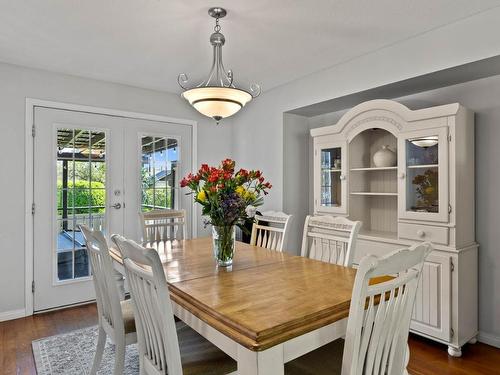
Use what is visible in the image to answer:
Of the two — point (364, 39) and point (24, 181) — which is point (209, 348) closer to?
point (364, 39)

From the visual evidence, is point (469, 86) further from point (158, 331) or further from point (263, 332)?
point (158, 331)

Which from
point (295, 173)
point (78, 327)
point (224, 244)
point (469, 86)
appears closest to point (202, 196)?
point (224, 244)

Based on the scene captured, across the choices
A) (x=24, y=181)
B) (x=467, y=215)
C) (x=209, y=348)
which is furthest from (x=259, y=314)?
(x=24, y=181)

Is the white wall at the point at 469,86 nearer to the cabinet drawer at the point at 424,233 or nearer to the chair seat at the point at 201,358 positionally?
the cabinet drawer at the point at 424,233

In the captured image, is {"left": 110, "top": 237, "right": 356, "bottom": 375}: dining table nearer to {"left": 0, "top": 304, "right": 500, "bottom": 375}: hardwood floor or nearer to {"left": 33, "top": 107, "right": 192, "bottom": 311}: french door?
{"left": 0, "top": 304, "right": 500, "bottom": 375}: hardwood floor

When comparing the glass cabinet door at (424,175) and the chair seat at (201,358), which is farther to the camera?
the glass cabinet door at (424,175)

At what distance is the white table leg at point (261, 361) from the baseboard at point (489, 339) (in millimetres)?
2371

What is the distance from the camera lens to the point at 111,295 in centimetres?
172

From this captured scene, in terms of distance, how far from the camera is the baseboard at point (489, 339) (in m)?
2.54

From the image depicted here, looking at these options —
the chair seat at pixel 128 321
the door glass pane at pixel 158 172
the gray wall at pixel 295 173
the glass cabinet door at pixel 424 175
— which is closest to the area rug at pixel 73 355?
the chair seat at pixel 128 321

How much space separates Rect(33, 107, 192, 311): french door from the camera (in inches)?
130

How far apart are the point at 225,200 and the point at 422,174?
5.72ft

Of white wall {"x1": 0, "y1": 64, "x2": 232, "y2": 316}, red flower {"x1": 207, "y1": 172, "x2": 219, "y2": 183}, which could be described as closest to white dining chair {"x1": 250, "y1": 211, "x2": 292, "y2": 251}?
red flower {"x1": 207, "y1": 172, "x2": 219, "y2": 183}

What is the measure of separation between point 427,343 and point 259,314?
2.12 meters
